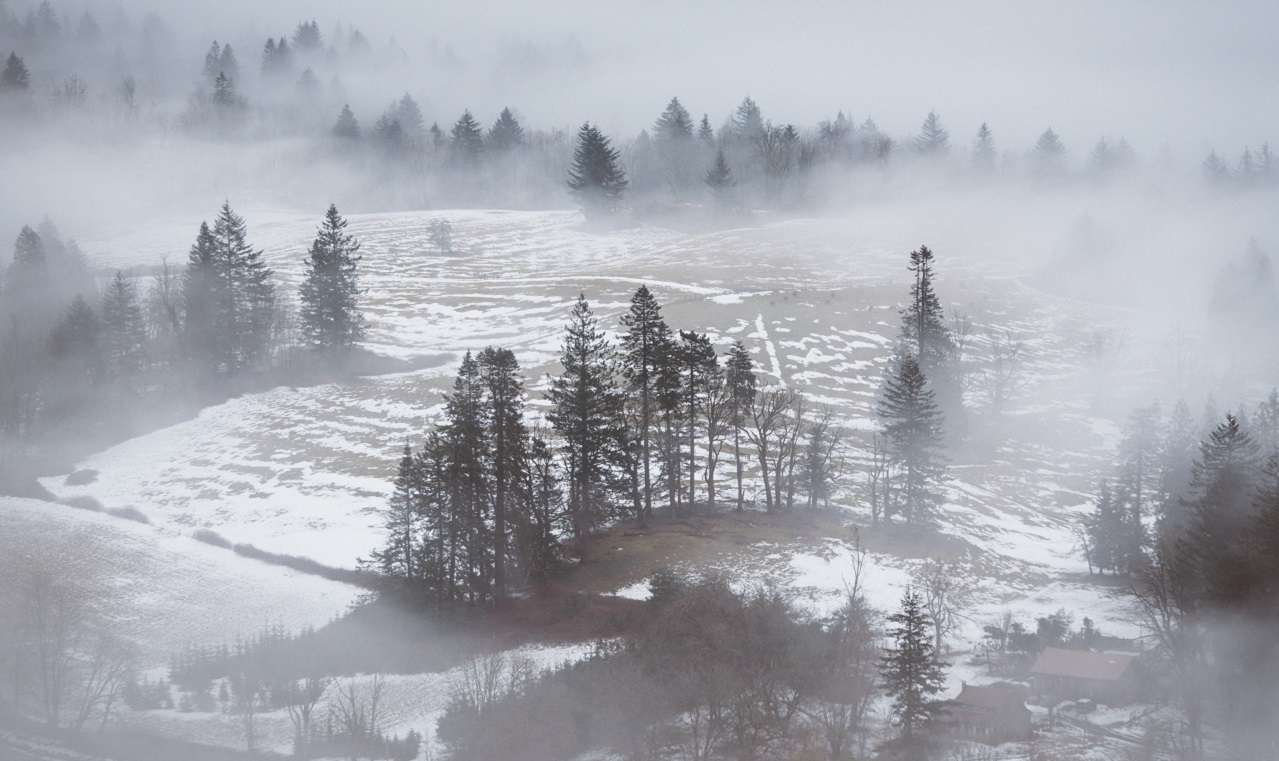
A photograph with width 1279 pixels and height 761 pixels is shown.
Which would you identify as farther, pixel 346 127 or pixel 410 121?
pixel 410 121

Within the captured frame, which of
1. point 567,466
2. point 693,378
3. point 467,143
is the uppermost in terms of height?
point 467,143

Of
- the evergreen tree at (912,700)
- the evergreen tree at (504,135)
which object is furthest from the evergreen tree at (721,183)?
the evergreen tree at (912,700)

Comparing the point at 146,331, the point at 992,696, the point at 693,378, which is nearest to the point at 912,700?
the point at 992,696

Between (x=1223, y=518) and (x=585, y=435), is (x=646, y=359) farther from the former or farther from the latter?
(x=1223, y=518)

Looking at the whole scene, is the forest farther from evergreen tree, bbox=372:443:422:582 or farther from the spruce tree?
the spruce tree

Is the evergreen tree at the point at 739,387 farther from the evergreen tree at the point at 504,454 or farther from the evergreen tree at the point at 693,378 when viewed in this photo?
the evergreen tree at the point at 504,454

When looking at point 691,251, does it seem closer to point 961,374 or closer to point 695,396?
point 961,374
